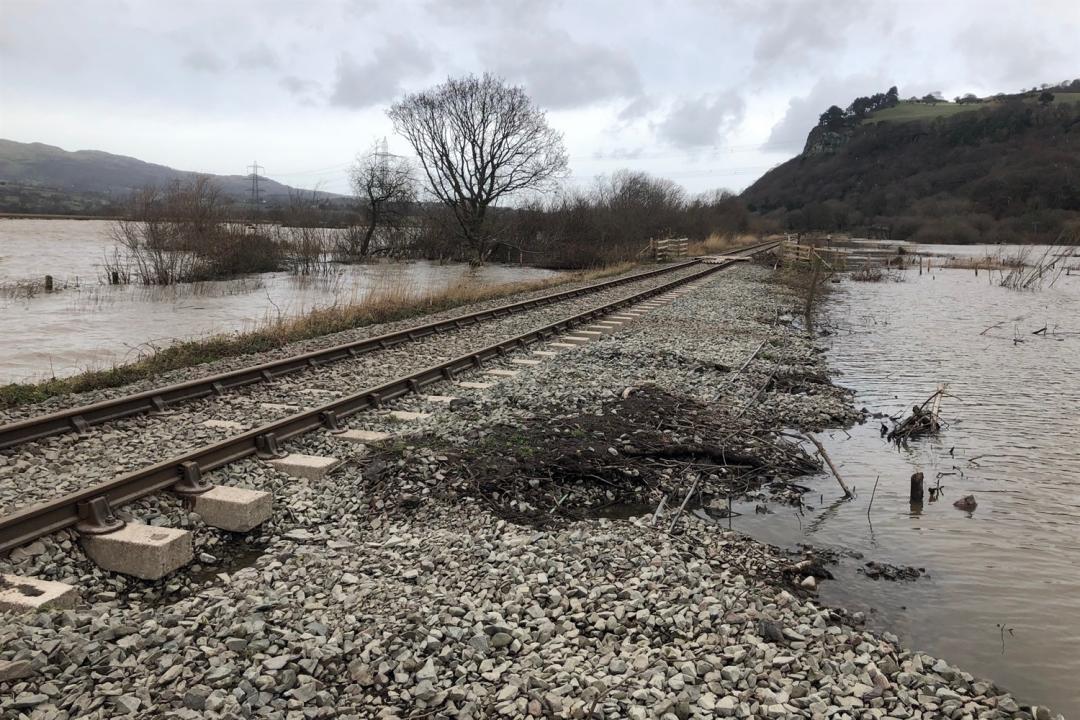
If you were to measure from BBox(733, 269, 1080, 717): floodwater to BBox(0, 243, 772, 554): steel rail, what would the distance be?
160 inches

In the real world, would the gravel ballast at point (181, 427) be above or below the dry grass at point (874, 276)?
below

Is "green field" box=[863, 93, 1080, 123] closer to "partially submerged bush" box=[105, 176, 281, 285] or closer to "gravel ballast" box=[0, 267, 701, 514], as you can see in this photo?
"partially submerged bush" box=[105, 176, 281, 285]

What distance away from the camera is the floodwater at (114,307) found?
44.2 ft

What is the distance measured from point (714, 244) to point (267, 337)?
52.8 m

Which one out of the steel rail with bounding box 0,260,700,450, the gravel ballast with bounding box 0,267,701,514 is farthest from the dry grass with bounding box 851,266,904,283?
the gravel ballast with bounding box 0,267,701,514

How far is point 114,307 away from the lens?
21.1m

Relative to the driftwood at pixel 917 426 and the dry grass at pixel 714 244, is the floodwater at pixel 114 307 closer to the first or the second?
the driftwood at pixel 917 426

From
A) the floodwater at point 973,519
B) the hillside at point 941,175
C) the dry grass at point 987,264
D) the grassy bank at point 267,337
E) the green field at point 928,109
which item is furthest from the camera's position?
the green field at point 928,109

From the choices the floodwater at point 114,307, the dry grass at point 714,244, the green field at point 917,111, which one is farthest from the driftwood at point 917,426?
the green field at point 917,111

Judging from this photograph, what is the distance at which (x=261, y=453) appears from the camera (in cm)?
598

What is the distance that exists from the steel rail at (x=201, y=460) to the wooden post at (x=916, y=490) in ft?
18.1

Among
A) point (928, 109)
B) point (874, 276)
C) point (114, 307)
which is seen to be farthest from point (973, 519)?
point (928, 109)

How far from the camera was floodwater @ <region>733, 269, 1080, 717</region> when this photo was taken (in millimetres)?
4168

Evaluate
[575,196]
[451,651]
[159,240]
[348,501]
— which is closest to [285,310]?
[159,240]
